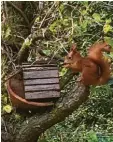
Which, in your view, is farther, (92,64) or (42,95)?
(42,95)

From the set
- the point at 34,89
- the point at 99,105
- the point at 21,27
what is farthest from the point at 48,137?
the point at 34,89

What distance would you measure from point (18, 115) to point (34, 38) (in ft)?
1.16

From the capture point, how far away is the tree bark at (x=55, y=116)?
184cm

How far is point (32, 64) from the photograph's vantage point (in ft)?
6.22

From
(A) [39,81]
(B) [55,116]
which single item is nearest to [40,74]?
(A) [39,81]

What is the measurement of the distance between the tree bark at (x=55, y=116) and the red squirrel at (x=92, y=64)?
0.07 metres

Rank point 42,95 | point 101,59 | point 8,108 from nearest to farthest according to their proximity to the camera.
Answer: point 101,59 → point 42,95 → point 8,108

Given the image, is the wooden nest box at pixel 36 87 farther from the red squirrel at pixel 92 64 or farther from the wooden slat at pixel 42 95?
the red squirrel at pixel 92 64

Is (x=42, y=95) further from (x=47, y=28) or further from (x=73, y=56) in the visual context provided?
(x=47, y=28)

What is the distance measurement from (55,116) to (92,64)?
0.30 meters

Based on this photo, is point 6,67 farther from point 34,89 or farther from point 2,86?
point 34,89

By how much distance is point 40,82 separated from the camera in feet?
6.14

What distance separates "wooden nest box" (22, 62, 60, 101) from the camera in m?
1.86

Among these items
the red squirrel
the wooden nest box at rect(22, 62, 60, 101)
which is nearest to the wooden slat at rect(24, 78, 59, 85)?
the wooden nest box at rect(22, 62, 60, 101)
